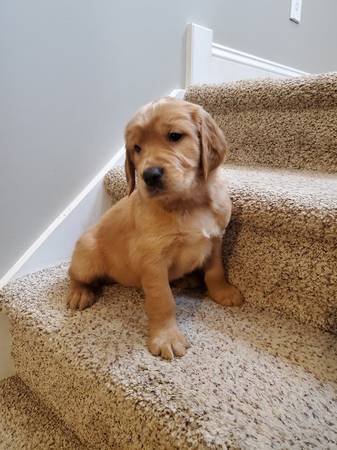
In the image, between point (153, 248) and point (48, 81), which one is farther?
point (48, 81)

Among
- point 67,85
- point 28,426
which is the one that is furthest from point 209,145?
point 28,426

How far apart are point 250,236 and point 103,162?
72 centimetres

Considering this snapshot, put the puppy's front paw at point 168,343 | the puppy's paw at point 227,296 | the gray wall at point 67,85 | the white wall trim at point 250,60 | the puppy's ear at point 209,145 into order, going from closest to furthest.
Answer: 1. the puppy's front paw at point 168,343
2. the puppy's ear at point 209,145
3. the puppy's paw at point 227,296
4. the gray wall at point 67,85
5. the white wall trim at point 250,60

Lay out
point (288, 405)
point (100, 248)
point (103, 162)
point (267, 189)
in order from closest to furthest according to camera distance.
A: point (288, 405) → point (267, 189) → point (100, 248) → point (103, 162)

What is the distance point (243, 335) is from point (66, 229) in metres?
0.80

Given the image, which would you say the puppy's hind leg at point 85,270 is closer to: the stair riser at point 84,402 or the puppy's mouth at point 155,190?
the stair riser at point 84,402

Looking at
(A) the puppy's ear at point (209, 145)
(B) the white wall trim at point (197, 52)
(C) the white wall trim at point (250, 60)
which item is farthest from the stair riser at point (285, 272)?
(C) the white wall trim at point (250, 60)

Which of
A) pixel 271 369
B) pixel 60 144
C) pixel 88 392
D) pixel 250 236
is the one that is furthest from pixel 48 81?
pixel 271 369

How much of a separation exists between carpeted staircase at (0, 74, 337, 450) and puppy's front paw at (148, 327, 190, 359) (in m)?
0.02

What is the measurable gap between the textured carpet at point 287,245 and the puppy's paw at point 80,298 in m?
0.45

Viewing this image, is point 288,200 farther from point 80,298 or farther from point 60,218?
point 60,218

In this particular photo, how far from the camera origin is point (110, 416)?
78 cm

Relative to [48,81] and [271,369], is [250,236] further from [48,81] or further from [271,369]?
[48,81]

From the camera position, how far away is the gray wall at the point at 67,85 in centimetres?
117
